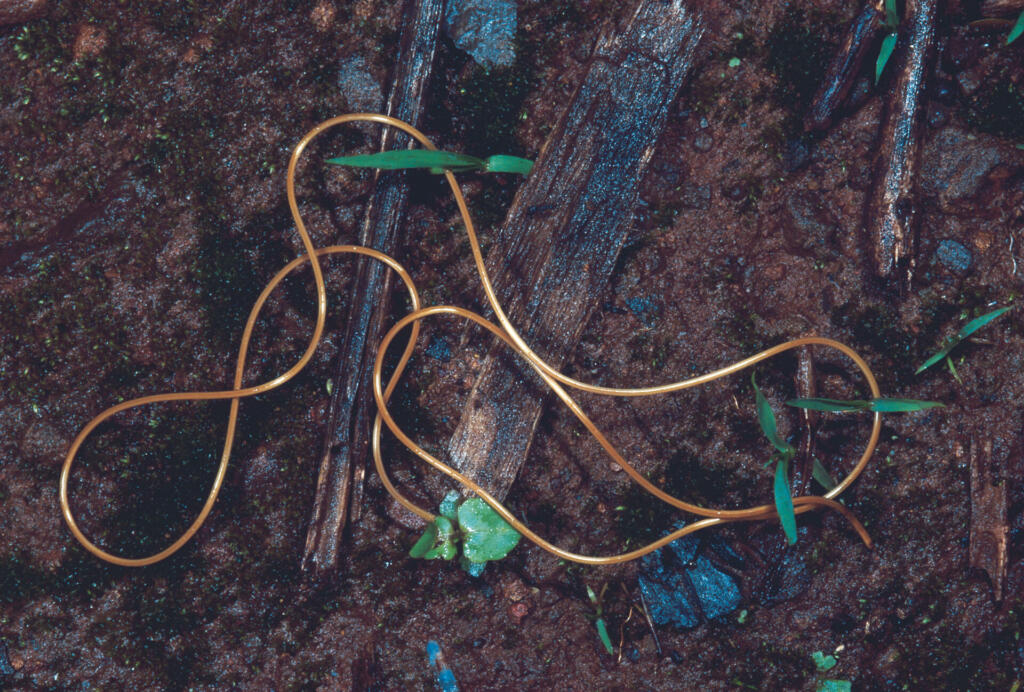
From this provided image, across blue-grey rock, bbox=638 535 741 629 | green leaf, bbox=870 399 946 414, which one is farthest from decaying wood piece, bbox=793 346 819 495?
blue-grey rock, bbox=638 535 741 629

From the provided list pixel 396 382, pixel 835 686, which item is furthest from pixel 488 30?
pixel 835 686

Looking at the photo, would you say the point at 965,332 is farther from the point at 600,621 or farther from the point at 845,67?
the point at 600,621

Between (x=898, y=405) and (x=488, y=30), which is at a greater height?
(x=488, y=30)

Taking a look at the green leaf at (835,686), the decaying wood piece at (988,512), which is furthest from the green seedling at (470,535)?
the decaying wood piece at (988,512)

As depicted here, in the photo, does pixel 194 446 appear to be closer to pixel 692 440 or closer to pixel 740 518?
pixel 692 440

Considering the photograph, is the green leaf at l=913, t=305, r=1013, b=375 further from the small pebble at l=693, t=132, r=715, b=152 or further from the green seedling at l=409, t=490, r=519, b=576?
the green seedling at l=409, t=490, r=519, b=576

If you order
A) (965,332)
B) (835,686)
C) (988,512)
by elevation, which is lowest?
(835,686)

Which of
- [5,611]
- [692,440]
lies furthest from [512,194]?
[5,611]
